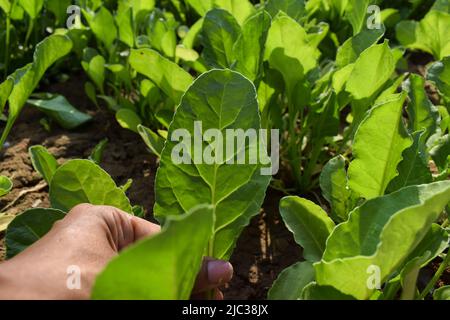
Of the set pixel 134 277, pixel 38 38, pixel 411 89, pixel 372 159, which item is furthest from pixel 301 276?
pixel 38 38

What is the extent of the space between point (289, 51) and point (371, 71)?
21 cm

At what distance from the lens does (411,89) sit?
148cm

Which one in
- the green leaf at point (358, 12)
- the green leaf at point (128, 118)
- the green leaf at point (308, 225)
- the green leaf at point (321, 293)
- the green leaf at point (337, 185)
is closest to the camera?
the green leaf at point (321, 293)

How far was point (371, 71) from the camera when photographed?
5.02 ft

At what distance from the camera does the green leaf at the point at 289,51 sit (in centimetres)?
157

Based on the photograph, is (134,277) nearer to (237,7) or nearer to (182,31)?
(237,7)

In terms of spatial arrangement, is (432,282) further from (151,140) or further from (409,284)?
(151,140)

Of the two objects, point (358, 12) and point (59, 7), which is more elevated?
point (59, 7)

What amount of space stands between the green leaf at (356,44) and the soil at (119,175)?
1.38ft

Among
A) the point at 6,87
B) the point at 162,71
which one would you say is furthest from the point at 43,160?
the point at 162,71

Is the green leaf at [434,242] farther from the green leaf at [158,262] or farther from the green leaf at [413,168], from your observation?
the green leaf at [158,262]

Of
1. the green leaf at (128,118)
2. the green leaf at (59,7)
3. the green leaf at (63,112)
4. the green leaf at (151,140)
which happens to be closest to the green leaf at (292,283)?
the green leaf at (151,140)

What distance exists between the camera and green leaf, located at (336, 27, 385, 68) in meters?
1.64
